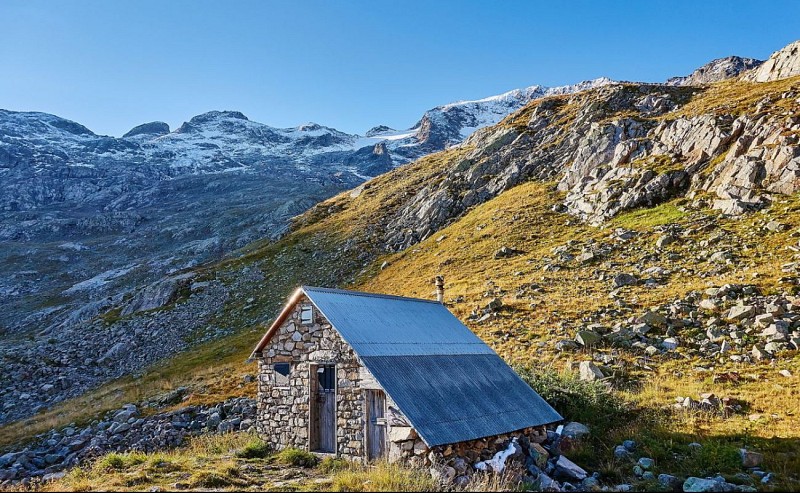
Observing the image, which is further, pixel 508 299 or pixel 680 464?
pixel 508 299

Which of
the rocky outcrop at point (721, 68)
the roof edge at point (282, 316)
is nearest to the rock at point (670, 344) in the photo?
the roof edge at point (282, 316)

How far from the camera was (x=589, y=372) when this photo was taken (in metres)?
23.3

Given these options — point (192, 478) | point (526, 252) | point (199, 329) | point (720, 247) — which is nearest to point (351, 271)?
point (199, 329)

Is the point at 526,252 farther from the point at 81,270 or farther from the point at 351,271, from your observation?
the point at 81,270

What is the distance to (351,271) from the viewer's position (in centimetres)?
6166

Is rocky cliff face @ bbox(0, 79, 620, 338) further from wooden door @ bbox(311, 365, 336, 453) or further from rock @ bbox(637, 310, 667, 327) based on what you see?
rock @ bbox(637, 310, 667, 327)

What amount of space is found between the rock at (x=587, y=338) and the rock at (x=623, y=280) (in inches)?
317

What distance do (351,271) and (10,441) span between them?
Answer: 119ft

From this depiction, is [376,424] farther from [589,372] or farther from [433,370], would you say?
[589,372]

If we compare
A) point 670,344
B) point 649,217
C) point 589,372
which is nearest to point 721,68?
point 649,217

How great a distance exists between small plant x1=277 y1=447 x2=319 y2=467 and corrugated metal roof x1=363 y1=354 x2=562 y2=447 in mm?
3444

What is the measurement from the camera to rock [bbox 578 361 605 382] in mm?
22922

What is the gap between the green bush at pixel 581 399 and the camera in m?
19.4

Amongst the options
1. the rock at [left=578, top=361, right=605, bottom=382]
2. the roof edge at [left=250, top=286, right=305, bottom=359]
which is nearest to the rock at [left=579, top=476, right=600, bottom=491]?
the rock at [left=578, top=361, right=605, bottom=382]
